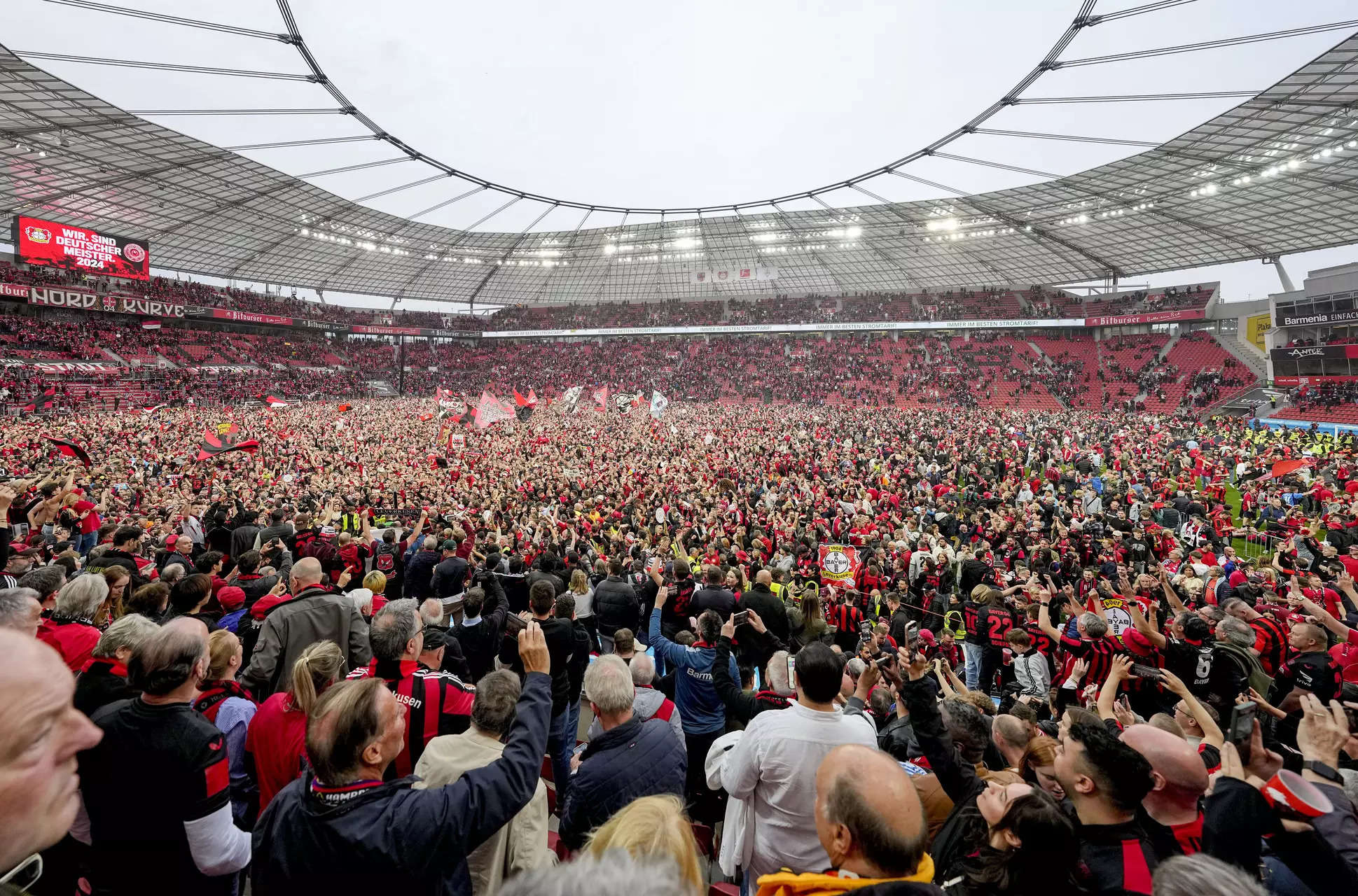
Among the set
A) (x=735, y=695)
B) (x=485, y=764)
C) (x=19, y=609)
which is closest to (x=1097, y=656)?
(x=735, y=695)

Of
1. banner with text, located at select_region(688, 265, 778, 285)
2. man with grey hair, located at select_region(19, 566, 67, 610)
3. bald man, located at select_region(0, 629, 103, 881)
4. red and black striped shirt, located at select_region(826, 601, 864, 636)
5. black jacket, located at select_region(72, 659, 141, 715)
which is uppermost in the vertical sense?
banner with text, located at select_region(688, 265, 778, 285)

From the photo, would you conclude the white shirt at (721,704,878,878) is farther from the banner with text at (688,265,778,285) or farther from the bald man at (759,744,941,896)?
the banner with text at (688,265,778,285)

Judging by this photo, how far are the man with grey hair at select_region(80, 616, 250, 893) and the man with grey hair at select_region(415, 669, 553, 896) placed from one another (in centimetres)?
76

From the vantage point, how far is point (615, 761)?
2.47 metres

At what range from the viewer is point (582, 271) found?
5122 cm

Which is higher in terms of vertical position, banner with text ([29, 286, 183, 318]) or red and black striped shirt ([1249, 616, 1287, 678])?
banner with text ([29, 286, 183, 318])

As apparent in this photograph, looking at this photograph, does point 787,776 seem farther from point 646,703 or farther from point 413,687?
point 413,687

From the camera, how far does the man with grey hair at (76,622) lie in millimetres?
3152

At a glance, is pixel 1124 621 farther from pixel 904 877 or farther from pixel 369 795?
pixel 369 795

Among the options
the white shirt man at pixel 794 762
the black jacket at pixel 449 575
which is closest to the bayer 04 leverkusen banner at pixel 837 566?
the black jacket at pixel 449 575

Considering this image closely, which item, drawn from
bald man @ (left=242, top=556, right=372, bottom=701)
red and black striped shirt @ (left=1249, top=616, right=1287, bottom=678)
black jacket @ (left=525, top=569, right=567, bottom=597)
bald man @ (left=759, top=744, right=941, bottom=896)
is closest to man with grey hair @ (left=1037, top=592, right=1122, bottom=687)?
red and black striped shirt @ (left=1249, top=616, right=1287, bottom=678)

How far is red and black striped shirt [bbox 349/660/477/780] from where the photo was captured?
8.92 feet

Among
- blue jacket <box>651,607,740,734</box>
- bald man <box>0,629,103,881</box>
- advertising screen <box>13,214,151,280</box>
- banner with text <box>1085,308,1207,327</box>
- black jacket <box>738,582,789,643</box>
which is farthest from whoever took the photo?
banner with text <box>1085,308,1207,327</box>

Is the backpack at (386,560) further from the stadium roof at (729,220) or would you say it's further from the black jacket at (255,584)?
the stadium roof at (729,220)
